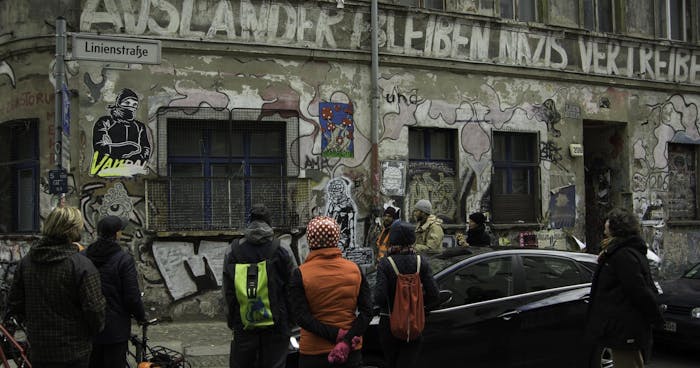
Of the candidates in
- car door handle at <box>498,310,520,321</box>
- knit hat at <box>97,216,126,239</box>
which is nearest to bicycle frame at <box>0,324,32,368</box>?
knit hat at <box>97,216,126,239</box>

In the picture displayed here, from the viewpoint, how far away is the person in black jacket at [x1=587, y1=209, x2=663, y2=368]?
17.2 ft

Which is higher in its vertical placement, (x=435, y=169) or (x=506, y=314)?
(x=435, y=169)

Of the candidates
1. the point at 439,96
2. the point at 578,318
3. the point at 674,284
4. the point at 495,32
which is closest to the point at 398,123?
the point at 439,96

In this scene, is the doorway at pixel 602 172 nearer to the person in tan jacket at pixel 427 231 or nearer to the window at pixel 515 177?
the window at pixel 515 177

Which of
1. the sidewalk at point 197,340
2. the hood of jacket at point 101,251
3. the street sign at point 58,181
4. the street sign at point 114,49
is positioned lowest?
the sidewalk at point 197,340

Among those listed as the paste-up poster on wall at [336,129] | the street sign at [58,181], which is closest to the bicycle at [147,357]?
the street sign at [58,181]

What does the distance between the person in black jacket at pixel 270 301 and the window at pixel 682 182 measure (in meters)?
12.9

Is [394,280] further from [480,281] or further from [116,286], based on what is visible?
[116,286]

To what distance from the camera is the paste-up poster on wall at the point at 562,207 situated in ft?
45.5

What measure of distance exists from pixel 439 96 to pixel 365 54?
1.66m

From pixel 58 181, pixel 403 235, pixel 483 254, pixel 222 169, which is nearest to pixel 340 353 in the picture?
pixel 403 235

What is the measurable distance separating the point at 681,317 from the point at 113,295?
21.8 feet

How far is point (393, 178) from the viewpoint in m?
12.1

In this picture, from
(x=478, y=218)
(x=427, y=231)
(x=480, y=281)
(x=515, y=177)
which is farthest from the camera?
(x=515, y=177)
